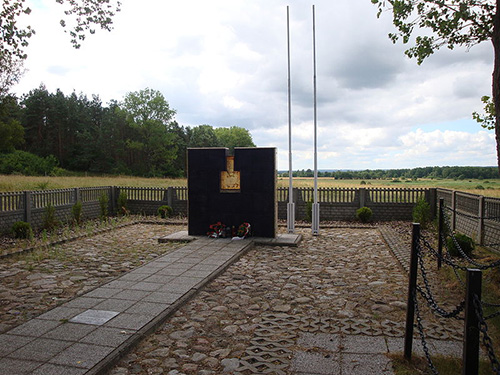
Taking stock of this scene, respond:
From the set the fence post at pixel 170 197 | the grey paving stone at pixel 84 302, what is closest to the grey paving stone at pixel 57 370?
the grey paving stone at pixel 84 302

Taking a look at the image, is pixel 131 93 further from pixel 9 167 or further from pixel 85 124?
pixel 9 167

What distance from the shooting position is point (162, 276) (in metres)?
7.27

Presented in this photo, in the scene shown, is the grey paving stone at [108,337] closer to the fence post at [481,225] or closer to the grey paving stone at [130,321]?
the grey paving stone at [130,321]

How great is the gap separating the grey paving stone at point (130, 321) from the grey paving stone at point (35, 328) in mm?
694

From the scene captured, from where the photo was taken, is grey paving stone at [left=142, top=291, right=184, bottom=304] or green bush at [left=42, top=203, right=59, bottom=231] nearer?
grey paving stone at [left=142, top=291, right=184, bottom=304]

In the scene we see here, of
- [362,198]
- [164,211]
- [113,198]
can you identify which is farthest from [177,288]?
[113,198]

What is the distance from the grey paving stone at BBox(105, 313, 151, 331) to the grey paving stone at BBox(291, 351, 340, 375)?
1.99 metres

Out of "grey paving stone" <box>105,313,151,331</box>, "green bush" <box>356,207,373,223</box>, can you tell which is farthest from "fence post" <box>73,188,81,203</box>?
"grey paving stone" <box>105,313,151,331</box>

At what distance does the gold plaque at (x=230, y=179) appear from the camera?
38.1 ft

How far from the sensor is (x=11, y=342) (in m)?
4.39

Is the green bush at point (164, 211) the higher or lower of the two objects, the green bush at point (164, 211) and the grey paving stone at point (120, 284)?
the higher

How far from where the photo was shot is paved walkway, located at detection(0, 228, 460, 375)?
390 centimetres

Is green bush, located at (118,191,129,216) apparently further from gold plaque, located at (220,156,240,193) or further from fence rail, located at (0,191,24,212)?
gold plaque, located at (220,156,240,193)

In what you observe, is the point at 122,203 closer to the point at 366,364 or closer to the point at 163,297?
the point at 163,297
